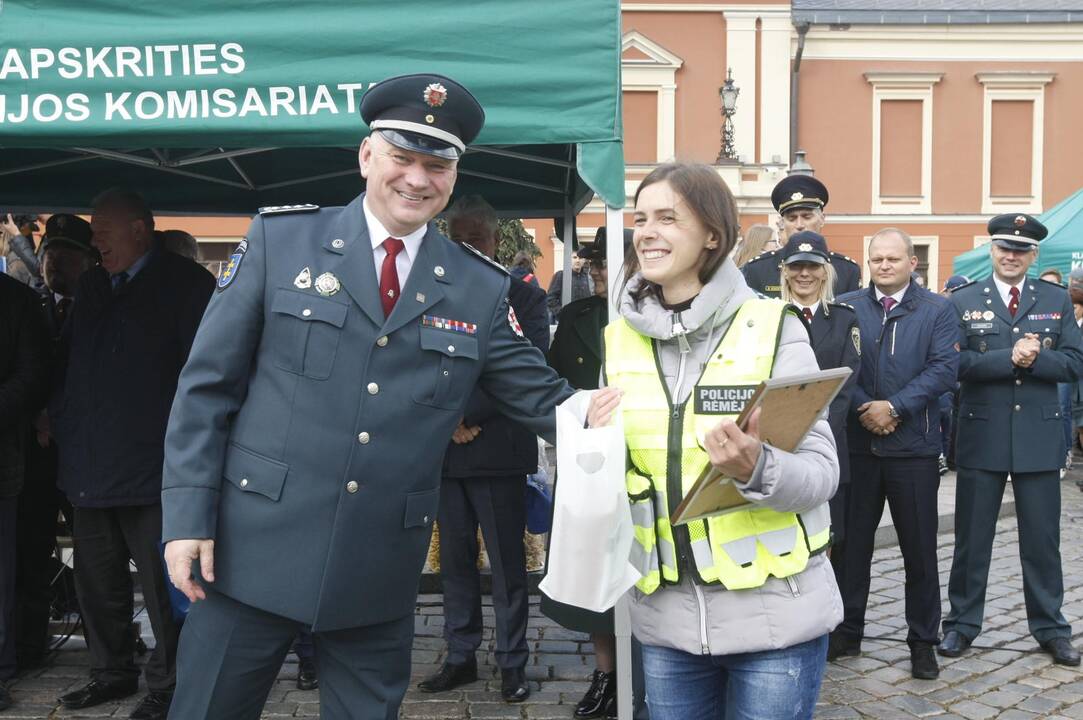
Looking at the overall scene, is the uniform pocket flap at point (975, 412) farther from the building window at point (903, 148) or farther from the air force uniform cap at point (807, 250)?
the building window at point (903, 148)

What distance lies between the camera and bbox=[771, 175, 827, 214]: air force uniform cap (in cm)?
609

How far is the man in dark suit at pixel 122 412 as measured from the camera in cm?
446

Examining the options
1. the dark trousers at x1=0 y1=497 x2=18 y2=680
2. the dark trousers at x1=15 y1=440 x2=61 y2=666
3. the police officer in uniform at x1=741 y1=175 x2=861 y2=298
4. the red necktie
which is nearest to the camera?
the red necktie

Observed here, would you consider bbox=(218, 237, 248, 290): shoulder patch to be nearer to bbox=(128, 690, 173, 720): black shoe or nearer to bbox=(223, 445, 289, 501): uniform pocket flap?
bbox=(223, 445, 289, 501): uniform pocket flap

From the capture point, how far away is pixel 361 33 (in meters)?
3.72

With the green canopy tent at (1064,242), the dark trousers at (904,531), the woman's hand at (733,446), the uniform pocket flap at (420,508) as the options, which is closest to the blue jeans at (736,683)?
the woman's hand at (733,446)

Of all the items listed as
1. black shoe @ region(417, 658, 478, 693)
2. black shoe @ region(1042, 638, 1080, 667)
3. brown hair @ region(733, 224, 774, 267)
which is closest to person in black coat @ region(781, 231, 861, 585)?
black shoe @ region(1042, 638, 1080, 667)

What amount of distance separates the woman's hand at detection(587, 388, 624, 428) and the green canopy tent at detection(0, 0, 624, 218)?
138cm

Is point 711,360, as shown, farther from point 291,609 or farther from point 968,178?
point 968,178

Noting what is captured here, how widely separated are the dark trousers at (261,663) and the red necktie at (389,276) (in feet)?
2.67

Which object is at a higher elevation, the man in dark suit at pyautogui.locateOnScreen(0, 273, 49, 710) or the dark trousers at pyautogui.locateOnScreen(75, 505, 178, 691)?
the man in dark suit at pyautogui.locateOnScreen(0, 273, 49, 710)

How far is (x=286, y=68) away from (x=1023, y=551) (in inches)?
165

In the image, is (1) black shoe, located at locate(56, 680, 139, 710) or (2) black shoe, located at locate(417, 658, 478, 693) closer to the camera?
(1) black shoe, located at locate(56, 680, 139, 710)

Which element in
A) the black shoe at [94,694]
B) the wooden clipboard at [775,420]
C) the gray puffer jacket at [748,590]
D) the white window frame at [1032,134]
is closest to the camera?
the wooden clipboard at [775,420]
